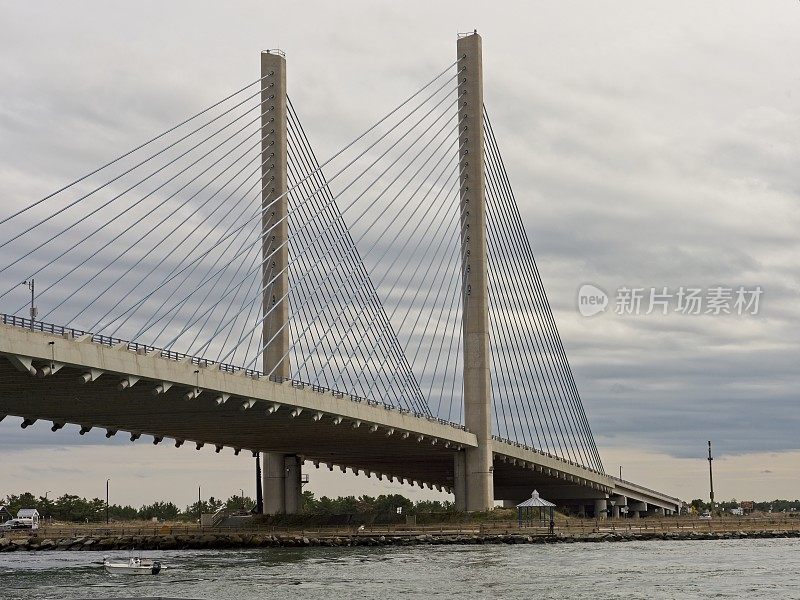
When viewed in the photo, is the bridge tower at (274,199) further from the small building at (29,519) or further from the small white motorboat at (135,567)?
the small building at (29,519)

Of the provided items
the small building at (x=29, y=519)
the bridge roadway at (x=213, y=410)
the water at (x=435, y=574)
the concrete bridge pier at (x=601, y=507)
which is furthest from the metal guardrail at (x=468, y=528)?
the concrete bridge pier at (x=601, y=507)

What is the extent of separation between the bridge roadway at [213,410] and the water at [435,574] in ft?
25.8

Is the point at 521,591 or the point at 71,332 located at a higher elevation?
the point at 71,332

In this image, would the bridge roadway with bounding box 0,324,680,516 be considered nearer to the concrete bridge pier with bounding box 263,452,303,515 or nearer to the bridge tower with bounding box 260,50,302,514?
the concrete bridge pier with bounding box 263,452,303,515

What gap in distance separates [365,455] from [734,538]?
33.1 m

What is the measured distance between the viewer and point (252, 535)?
86.9 meters

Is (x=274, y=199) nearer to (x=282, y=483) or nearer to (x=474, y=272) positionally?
(x=474, y=272)

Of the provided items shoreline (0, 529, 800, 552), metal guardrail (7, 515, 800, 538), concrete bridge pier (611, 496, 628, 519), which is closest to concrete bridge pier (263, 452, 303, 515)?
metal guardrail (7, 515, 800, 538)

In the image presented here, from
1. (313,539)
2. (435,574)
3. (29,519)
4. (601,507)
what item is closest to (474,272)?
(313,539)

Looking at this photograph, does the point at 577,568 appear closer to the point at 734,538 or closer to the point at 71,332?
the point at 71,332

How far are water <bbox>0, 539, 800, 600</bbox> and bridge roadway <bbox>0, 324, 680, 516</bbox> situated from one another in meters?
7.87

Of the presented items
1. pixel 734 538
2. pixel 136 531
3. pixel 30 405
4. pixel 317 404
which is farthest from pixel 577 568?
pixel 136 531

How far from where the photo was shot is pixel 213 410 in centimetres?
7338

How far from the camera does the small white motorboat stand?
61000mm
